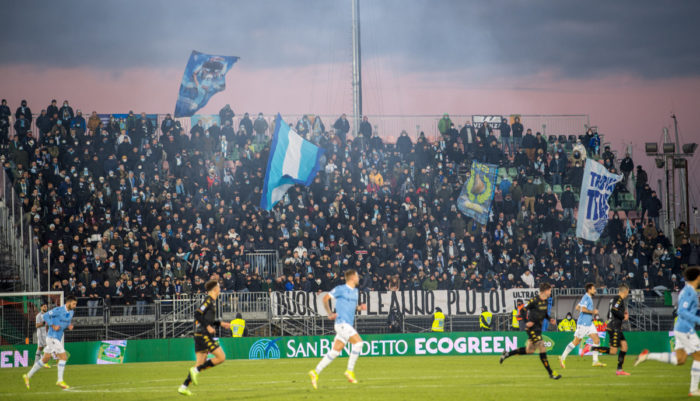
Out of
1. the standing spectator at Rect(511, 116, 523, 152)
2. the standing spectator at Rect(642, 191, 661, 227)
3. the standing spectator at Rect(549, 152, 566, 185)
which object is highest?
the standing spectator at Rect(511, 116, 523, 152)

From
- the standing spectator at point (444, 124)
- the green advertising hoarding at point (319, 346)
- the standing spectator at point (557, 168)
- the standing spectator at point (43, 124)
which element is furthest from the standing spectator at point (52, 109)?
the standing spectator at point (557, 168)

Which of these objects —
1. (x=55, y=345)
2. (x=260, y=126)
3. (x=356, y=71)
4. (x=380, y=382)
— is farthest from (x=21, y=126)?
(x=380, y=382)

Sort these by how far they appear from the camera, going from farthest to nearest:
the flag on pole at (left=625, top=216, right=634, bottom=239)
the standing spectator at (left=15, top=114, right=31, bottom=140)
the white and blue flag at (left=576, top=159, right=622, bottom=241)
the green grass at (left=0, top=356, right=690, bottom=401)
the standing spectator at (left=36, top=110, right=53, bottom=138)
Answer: the flag on pole at (left=625, top=216, right=634, bottom=239), the white and blue flag at (left=576, top=159, right=622, bottom=241), the standing spectator at (left=36, top=110, right=53, bottom=138), the standing spectator at (left=15, top=114, right=31, bottom=140), the green grass at (left=0, top=356, right=690, bottom=401)

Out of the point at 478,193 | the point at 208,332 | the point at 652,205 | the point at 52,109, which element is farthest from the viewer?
the point at 652,205

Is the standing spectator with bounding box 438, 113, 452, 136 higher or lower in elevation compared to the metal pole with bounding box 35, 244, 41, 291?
higher

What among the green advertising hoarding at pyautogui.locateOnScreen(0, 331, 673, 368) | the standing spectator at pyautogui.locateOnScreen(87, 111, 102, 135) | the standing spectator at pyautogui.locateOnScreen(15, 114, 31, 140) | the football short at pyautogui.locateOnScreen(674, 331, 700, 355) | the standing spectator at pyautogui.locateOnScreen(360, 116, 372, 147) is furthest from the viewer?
the standing spectator at pyautogui.locateOnScreen(360, 116, 372, 147)

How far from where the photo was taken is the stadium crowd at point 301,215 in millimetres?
34938

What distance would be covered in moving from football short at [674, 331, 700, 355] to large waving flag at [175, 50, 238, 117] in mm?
31986

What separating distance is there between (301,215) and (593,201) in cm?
1368

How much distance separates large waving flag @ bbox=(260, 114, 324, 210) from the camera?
3888cm

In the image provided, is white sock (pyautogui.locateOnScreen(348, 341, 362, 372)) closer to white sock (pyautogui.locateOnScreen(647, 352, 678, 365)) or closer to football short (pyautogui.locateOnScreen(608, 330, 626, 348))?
white sock (pyautogui.locateOnScreen(647, 352, 678, 365))

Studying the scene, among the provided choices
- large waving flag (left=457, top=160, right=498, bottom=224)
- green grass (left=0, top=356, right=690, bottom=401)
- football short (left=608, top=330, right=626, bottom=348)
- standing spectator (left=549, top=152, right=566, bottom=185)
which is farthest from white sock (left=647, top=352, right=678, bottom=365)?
standing spectator (left=549, top=152, right=566, bottom=185)

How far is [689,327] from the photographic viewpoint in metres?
16.2

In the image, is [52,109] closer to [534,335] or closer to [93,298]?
[93,298]
